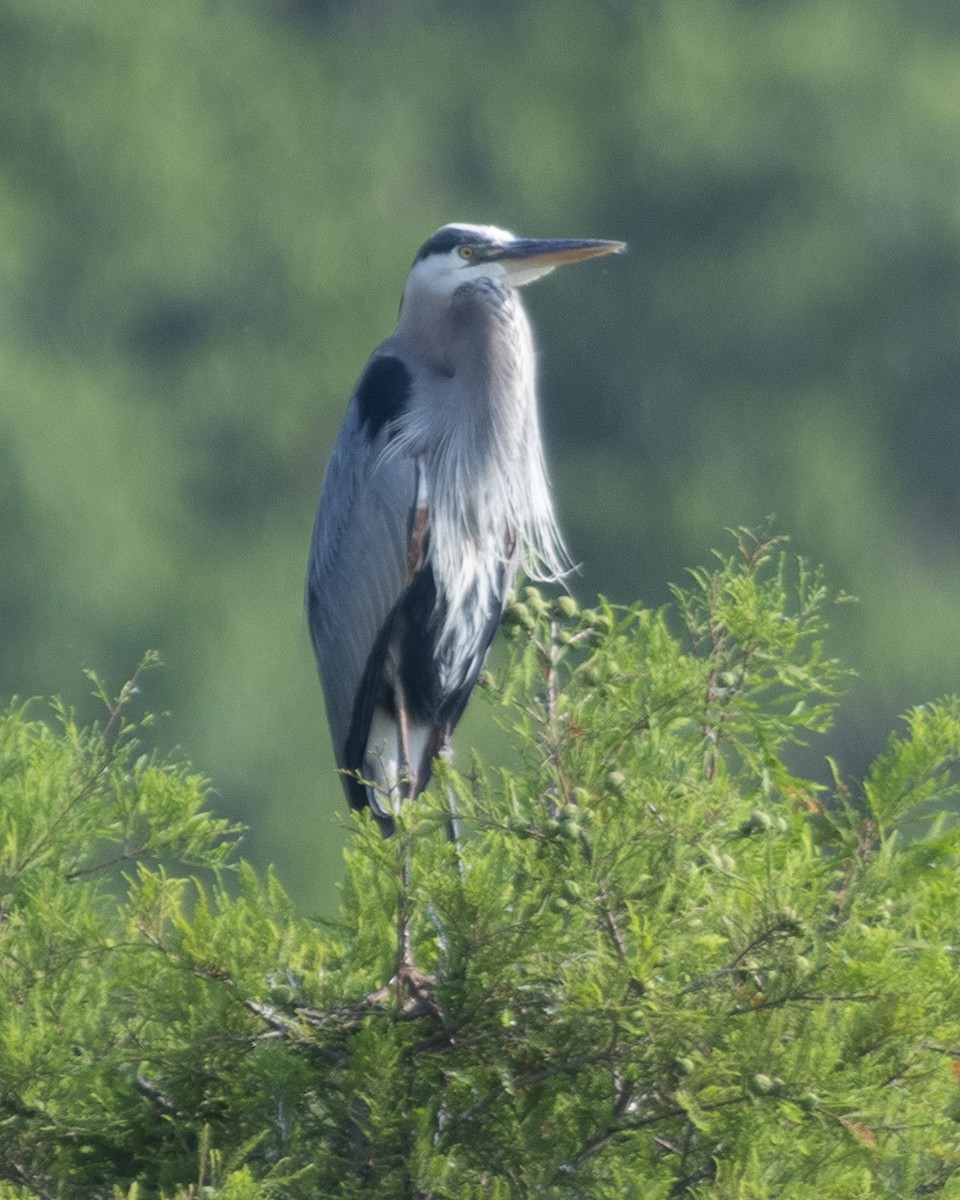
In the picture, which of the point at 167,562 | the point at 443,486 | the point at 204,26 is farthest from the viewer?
the point at 204,26

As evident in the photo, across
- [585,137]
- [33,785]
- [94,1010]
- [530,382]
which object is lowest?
[94,1010]

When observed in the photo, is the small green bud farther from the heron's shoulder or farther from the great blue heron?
the heron's shoulder

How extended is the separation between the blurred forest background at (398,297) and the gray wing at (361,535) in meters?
5.48

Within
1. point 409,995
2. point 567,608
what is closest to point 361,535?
point 567,608

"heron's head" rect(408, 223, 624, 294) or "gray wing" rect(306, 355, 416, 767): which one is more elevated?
"heron's head" rect(408, 223, 624, 294)

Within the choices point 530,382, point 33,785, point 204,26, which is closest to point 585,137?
point 204,26

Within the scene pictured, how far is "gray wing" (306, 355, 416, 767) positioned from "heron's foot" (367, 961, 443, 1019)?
4.00 feet

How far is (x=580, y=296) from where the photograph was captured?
1035 centimetres

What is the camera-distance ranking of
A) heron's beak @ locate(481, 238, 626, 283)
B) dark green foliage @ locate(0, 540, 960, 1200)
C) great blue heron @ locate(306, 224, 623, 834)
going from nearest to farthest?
dark green foliage @ locate(0, 540, 960, 1200) → heron's beak @ locate(481, 238, 626, 283) → great blue heron @ locate(306, 224, 623, 834)

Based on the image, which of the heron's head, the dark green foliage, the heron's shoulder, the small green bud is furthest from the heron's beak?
the dark green foliage

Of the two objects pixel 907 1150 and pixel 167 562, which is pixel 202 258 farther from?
pixel 907 1150

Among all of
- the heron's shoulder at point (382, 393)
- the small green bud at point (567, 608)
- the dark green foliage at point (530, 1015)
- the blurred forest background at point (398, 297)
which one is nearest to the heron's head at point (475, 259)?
the heron's shoulder at point (382, 393)

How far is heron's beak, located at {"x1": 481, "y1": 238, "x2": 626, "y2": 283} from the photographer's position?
2.52 m

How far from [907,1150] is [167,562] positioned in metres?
8.00
